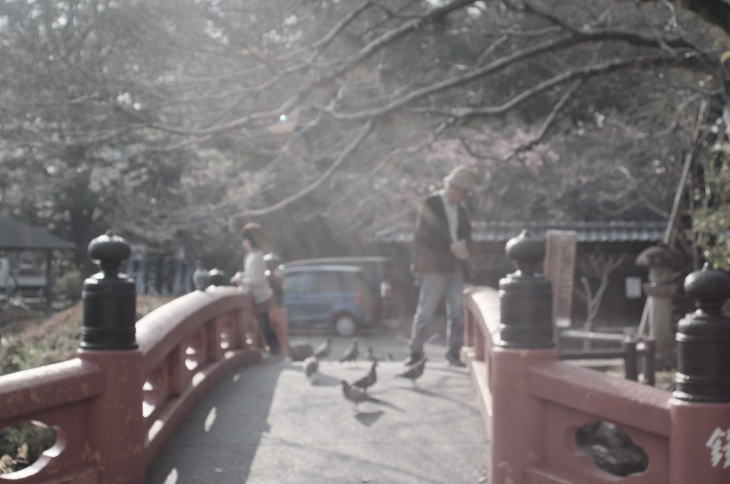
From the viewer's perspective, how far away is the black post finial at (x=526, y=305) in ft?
16.1

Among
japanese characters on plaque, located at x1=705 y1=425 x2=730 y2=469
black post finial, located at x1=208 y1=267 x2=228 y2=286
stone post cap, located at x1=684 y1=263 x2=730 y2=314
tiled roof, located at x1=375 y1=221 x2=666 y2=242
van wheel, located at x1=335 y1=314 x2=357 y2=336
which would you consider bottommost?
van wheel, located at x1=335 y1=314 x2=357 y2=336

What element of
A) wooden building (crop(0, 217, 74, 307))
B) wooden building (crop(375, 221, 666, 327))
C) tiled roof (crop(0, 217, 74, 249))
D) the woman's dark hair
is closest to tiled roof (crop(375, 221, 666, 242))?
wooden building (crop(375, 221, 666, 327))

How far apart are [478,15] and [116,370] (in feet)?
53.8

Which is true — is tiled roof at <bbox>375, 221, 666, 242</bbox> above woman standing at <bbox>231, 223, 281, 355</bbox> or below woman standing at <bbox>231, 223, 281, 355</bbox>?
above

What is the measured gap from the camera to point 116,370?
16.2ft

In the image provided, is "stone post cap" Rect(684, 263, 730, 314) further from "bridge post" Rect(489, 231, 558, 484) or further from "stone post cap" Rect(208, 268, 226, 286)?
"stone post cap" Rect(208, 268, 226, 286)

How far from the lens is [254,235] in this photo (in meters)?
10.8

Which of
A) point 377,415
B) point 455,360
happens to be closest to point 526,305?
point 377,415

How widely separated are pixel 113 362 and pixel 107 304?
30 cm

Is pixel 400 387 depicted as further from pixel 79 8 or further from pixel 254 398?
pixel 79 8

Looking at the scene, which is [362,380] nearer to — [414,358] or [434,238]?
[414,358]

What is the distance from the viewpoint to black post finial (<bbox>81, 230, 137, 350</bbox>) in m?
4.98

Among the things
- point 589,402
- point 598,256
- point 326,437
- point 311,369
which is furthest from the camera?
point 598,256

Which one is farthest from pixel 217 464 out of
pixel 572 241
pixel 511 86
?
pixel 511 86
